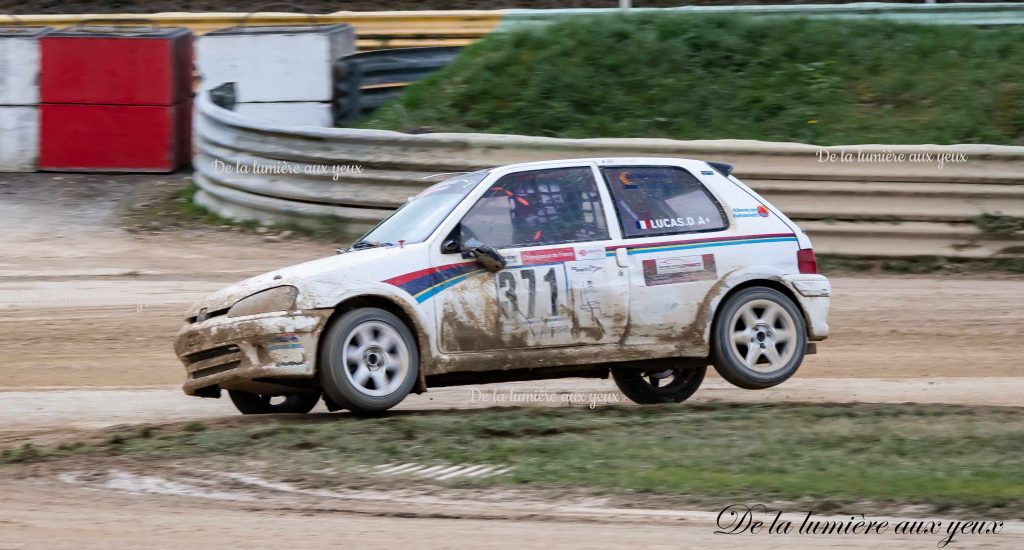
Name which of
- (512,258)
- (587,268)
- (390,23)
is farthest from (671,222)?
(390,23)

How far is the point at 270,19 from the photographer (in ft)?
59.8

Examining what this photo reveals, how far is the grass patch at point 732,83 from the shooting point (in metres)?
14.4

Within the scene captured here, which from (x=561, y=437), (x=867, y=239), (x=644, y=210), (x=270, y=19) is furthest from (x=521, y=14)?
(x=561, y=437)

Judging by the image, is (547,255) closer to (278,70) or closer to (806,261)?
(806,261)

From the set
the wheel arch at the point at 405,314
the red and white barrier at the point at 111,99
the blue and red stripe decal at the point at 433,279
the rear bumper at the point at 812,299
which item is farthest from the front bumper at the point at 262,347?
the red and white barrier at the point at 111,99

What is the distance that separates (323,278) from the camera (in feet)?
24.2

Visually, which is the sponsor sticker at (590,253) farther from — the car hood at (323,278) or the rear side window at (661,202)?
the car hood at (323,278)

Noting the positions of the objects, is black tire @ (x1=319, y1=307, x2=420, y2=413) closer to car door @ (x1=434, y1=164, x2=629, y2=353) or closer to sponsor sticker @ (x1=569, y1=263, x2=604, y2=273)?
car door @ (x1=434, y1=164, x2=629, y2=353)

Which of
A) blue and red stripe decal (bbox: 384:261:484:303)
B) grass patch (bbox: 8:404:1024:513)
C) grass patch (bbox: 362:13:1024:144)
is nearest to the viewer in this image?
grass patch (bbox: 8:404:1024:513)

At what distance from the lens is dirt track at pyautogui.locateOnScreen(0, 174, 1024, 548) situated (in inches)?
209

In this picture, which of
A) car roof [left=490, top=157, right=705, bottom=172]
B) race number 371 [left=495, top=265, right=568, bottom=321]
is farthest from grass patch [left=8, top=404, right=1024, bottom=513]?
car roof [left=490, top=157, right=705, bottom=172]

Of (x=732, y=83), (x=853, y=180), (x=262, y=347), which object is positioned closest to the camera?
(x=262, y=347)

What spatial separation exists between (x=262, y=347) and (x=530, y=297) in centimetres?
152

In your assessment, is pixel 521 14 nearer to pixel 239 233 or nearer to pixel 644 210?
pixel 239 233
